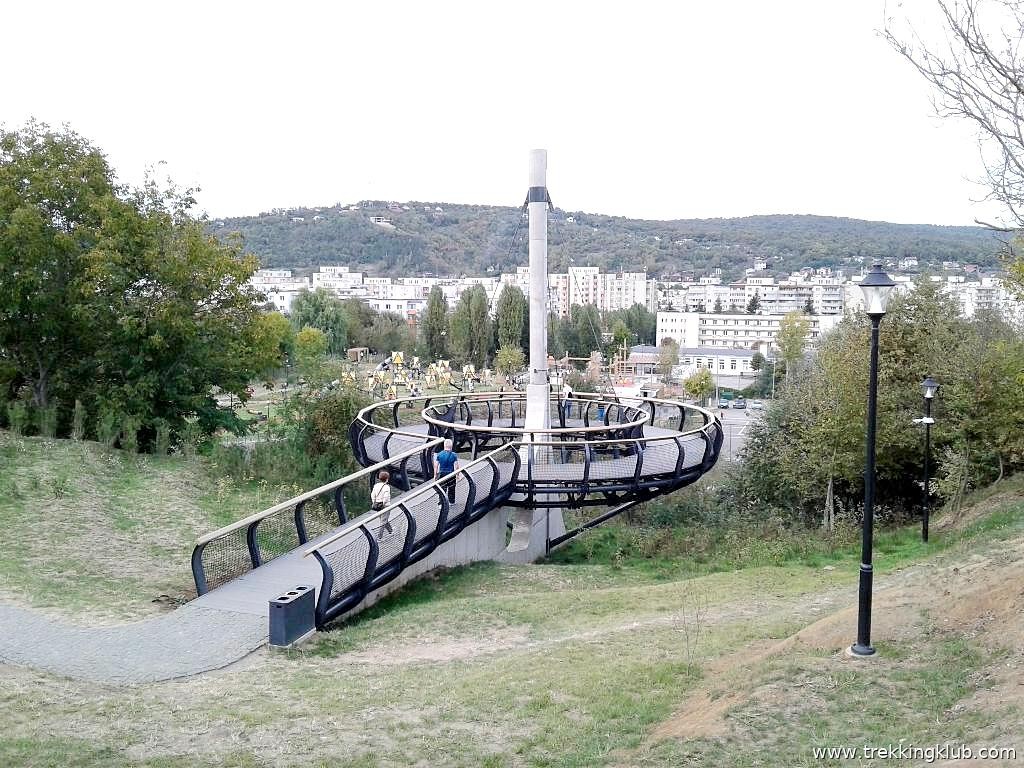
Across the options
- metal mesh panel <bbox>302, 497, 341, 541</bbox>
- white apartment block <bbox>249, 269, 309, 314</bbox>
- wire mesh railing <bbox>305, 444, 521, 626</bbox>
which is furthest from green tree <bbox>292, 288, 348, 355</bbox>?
white apartment block <bbox>249, 269, 309, 314</bbox>

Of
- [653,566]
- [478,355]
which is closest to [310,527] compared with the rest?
[653,566]

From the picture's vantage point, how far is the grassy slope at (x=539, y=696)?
629 centimetres

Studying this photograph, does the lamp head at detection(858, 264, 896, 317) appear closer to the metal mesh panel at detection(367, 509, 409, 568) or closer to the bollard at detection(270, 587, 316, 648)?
the bollard at detection(270, 587, 316, 648)

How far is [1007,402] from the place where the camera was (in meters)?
18.5

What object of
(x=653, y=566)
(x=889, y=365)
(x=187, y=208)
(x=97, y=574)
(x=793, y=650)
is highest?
(x=187, y=208)

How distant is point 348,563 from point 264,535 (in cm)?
385

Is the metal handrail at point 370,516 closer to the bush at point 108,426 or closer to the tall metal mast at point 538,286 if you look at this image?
the tall metal mast at point 538,286

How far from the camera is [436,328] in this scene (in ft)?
236

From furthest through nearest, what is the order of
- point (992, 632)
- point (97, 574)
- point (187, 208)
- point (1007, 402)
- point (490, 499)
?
point (187, 208)
point (1007, 402)
point (490, 499)
point (97, 574)
point (992, 632)

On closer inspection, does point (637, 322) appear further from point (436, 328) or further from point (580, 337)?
point (436, 328)

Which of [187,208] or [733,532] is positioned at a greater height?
[187,208]

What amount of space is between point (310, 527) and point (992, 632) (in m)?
12.7

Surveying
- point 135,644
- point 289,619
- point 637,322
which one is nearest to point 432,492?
point 289,619

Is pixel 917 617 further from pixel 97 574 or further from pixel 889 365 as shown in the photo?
pixel 889 365
